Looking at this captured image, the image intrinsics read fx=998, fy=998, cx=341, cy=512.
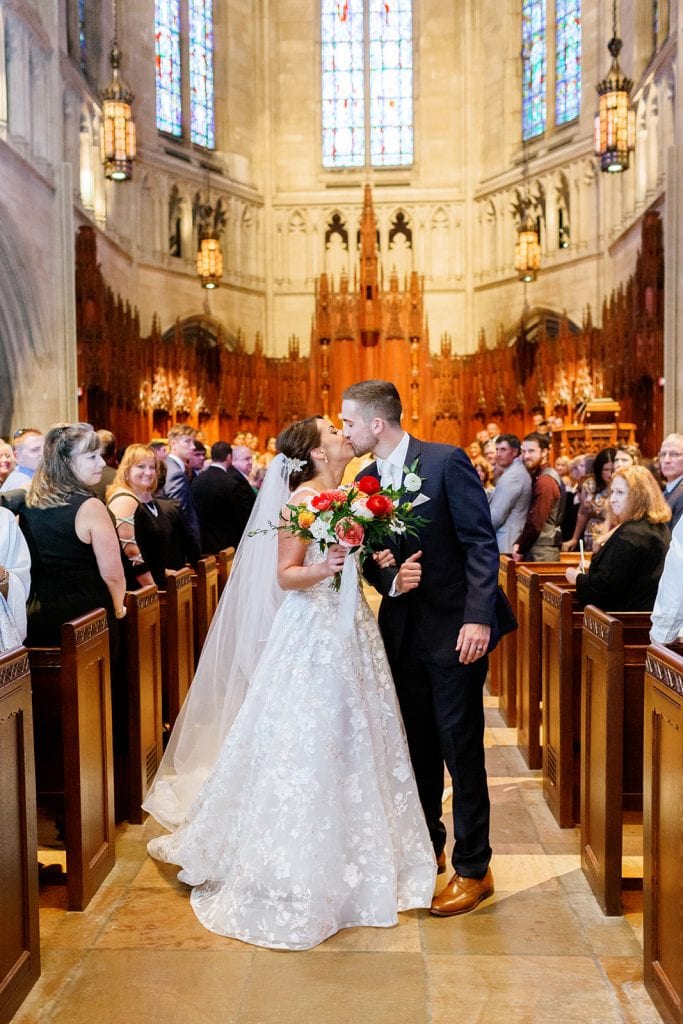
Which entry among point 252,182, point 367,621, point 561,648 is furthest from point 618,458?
point 252,182

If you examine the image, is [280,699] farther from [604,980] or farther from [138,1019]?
[604,980]

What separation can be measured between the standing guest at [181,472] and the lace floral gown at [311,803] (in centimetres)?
276

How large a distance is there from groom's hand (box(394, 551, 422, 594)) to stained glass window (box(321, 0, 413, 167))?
19080 millimetres

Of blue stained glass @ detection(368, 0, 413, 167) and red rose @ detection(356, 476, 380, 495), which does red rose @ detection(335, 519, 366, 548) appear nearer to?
red rose @ detection(356, 476, 380, 495)

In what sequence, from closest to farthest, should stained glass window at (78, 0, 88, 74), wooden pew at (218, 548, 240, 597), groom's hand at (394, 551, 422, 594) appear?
1. groom's hand at (394, 551, 422, 594)
2. wooden pew at (218, 548, 240, 597)
3. stained glass window at (78, 0, 88, 74)

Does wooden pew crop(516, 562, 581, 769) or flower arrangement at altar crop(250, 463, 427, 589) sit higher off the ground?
flower arrangement at altar crop(250, 463, 427, 589)

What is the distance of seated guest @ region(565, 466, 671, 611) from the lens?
396 centimetres

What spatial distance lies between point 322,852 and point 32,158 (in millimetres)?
11480

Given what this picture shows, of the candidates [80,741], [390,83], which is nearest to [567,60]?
[390,83]

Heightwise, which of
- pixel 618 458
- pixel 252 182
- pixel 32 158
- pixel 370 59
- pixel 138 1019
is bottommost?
pixel 138 1019

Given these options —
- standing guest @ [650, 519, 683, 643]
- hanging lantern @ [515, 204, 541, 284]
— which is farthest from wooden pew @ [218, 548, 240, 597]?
hanging lantern @ [515, 204, 541, 284]

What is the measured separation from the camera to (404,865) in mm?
3330

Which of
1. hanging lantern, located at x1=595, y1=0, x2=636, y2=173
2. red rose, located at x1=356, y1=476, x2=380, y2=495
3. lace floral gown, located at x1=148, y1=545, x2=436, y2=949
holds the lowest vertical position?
lace floral gown, located at x1=148, y1=545, x2=436, y2=949

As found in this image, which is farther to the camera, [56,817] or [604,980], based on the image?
[56,817]
